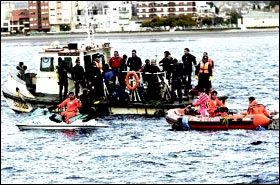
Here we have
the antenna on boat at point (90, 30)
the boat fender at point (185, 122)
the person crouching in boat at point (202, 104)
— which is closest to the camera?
the person crouching in boat at point (202, 104)

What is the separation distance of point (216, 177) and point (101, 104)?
12716 millimetres

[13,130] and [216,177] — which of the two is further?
[13,130]

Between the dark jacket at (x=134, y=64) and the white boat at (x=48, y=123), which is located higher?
the dark jacket at (x=134, y=64)

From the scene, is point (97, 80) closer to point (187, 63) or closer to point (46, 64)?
point (46, 64)

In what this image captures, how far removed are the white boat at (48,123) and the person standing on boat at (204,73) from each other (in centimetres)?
498

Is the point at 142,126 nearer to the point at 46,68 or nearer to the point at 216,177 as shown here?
the point at 46,68

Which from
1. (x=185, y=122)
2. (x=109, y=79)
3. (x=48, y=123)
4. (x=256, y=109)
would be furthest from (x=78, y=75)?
(x=256, y=109)

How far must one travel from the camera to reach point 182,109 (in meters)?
36.2

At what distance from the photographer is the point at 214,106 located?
3500 centimetres

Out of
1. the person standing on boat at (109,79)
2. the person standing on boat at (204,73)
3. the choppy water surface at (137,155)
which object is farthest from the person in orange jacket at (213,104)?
the person standing on boat at (109,79)

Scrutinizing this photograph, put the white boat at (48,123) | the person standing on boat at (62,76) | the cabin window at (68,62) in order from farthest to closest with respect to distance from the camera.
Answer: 1. the cabin window at (68,62)
2. the person standing on boat at (62,76)
3. the white boat at (48,123)

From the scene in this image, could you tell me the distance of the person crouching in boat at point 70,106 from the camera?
35.7 m

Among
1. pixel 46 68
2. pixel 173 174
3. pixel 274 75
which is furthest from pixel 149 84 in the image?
pixel 274 75

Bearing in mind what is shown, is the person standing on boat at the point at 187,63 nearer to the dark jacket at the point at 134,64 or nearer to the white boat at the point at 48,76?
the dark jacket at the point at 134,64
